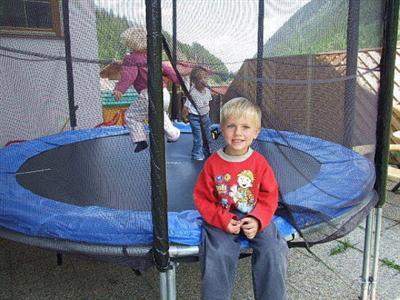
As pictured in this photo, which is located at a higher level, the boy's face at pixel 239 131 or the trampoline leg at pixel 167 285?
the boy's face at pixel 239 131

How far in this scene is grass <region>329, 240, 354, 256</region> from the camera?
189 centimetres

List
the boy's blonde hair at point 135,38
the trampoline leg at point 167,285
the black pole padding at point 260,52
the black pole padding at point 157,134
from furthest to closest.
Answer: the black pole padding at point 260,52 → the boy's blonde hair at point 135,38 → the trampoline leg at point 167,285 → the black pole padding at point 157,134

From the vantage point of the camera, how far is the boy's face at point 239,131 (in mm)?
1098

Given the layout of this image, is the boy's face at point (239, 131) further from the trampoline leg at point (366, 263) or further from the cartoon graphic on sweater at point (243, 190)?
the trampoline leg at point (366, 263)

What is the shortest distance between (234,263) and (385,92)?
2.79 ft

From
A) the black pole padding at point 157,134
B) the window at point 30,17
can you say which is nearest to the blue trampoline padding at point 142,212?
the black pole padding at point 157,134

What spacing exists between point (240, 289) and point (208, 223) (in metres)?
0.61

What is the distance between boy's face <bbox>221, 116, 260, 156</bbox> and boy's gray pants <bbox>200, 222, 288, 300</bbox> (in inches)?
9.7

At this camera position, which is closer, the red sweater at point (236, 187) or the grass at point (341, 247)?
the red sweater at point (236, 187)

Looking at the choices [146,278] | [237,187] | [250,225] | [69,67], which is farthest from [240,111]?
[69,67]

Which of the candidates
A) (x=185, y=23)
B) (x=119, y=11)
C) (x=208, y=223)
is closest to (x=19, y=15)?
(x=119, y=11)

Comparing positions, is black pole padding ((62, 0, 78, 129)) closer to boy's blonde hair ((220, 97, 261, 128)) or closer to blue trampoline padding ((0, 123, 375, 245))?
blue trampoline padding ((0, 123, 375, 245))

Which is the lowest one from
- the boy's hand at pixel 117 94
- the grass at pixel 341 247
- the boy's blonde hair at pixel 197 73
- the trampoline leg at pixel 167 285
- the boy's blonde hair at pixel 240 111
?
the grass at pixel 341 247

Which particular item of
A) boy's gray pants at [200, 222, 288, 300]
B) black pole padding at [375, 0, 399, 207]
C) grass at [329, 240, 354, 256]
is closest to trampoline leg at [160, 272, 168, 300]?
boy's gray pants at [200, 222, 288, 300]
